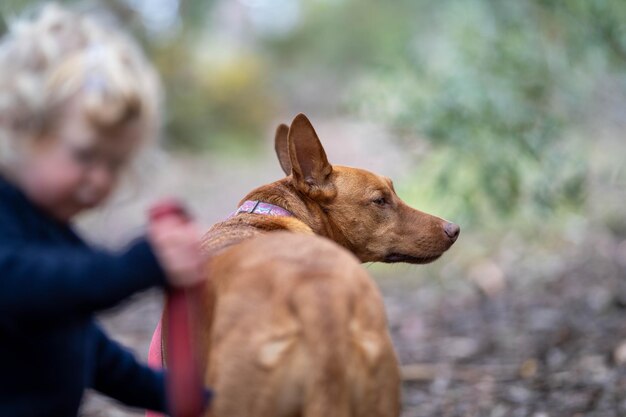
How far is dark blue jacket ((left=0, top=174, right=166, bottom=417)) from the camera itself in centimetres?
207

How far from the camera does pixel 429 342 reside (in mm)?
7109

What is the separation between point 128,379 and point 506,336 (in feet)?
15.3

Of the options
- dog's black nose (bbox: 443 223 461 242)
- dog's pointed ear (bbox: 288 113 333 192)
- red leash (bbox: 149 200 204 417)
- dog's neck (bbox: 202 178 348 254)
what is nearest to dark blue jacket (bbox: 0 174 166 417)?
red leash (bbox: 149 200 204 417)

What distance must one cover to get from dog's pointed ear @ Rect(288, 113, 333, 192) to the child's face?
1948mm

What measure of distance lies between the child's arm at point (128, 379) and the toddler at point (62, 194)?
8.7 inches

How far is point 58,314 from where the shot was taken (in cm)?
Answer: 211

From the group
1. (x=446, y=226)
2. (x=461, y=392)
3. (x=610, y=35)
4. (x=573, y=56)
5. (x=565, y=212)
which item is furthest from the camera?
(x=565, y=212)

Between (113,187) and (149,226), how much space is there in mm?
320

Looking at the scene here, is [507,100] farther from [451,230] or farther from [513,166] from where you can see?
[451,230]

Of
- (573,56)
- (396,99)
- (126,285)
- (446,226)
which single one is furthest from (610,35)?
(126,285)

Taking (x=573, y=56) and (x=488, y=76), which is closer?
(x=573, y=56)

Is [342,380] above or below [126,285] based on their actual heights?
below

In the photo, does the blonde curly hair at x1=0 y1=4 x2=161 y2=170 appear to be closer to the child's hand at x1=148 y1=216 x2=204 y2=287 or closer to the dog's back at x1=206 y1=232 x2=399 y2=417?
the child's hand at x1=148 y1=216 x2=204 y2=287

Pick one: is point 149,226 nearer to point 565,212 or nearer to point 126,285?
point 126,285
